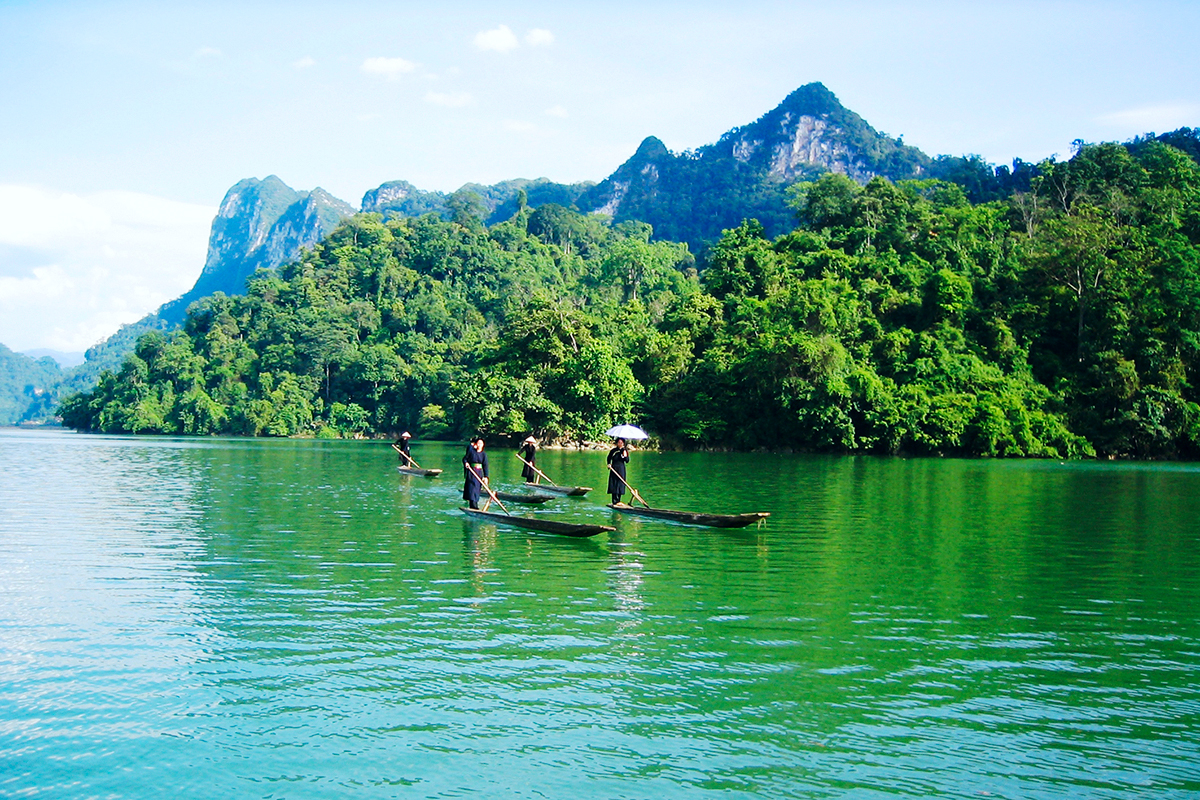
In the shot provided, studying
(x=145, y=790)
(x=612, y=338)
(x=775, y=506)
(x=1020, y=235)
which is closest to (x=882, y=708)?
(x=145, y=790)

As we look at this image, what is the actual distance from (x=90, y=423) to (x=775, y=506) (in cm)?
9571

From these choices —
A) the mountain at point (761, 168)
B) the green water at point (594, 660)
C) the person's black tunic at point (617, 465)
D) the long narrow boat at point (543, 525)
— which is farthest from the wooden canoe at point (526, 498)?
the mountain at point (761, 168)

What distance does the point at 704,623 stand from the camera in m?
11.3

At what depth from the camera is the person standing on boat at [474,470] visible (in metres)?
20.6

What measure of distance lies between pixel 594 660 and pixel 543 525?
8807mm

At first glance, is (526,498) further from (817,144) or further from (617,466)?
(817,144)

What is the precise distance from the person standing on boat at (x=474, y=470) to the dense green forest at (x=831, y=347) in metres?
36.6

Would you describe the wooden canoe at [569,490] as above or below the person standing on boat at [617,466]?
below

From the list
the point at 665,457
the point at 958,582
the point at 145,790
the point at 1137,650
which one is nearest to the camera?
the point at 145,790

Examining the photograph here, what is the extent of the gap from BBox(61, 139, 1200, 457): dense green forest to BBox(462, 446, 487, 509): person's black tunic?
36.6m

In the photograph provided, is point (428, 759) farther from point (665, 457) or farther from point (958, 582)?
point (665, 457)

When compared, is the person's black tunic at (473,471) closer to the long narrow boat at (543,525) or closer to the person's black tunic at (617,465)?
the long narrow boat at (543,525)

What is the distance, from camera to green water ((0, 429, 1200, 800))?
6.87m

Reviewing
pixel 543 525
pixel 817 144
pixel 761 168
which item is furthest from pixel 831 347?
pixel 817 144
